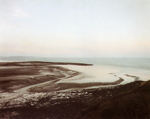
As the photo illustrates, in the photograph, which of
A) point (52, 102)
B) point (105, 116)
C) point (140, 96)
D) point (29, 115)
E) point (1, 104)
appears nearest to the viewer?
point (105, 116)

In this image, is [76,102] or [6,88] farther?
[6,88]

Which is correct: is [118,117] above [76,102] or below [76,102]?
above

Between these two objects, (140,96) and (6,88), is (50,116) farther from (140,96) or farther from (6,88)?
(6,88)

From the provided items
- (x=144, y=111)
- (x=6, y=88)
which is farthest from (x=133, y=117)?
(x=6, y=88)

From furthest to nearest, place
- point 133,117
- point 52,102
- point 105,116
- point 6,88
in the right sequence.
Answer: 1. point 6,88
2. point 52,102
3. point 105,116
4. point 133,117

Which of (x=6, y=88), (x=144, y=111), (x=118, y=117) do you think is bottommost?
(x=6, y=88)

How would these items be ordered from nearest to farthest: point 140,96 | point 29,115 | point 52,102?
point 140,96, point 29,115, point 52,102

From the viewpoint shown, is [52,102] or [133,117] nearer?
[133,117]

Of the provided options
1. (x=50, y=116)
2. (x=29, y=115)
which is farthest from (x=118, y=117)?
(x=29, y=115)

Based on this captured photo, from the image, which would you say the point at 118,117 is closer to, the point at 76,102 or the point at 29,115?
the point at 76,102
